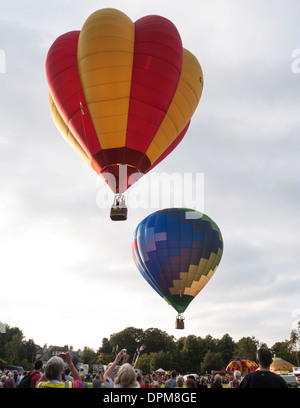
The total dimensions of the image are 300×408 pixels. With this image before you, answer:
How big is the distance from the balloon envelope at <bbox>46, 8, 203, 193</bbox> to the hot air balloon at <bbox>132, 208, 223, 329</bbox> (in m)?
8.00

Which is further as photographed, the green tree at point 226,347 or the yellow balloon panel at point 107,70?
the green tree at point 226,347

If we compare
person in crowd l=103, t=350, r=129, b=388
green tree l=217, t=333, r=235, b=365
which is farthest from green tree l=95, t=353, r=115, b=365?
person in crowd l=103, t=350, r=129, b=388

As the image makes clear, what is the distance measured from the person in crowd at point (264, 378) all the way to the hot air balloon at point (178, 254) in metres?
17.9

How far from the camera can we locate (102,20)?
13.1 metres

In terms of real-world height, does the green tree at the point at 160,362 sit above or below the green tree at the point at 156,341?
below

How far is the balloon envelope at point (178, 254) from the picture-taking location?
2123 centimetres

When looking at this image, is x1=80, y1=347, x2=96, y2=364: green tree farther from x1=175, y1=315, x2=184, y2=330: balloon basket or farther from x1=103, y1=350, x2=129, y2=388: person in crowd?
x1=103, y1=350, x2=129, y2=388: person in crowd

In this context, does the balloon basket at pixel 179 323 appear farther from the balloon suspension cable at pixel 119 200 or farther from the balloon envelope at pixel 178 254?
the balloon suspension cable at pixel 119 200

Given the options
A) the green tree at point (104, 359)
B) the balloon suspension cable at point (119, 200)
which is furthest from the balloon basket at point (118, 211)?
the green tree at point (104, 359)
